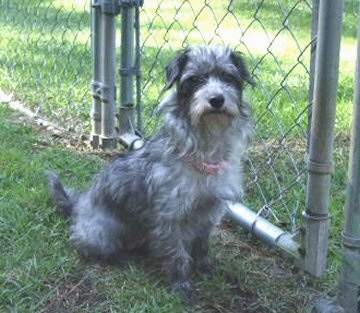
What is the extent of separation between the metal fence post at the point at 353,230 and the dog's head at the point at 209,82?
20.7 inches

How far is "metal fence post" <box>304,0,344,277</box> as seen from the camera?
8.48 ft

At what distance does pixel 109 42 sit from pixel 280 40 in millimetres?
3461

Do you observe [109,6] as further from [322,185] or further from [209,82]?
[322,185]

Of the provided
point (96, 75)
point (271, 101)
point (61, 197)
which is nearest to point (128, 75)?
point (96, 75)

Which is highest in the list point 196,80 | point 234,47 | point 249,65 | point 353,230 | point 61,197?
point 196,80

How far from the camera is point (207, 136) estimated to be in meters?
3.01

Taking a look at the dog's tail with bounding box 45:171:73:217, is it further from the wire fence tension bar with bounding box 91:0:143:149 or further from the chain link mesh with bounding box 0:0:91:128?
the chain link mesh with bounding box 0:0:91:128

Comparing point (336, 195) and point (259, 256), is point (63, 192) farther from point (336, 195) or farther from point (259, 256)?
point (336, 195)

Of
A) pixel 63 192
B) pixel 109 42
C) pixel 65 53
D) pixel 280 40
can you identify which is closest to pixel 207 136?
pixel 63 192

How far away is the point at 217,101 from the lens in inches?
110

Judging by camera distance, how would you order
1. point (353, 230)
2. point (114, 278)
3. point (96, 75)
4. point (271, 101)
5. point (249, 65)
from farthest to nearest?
point (249, 65) < point (96, 75) < point (271, 101) < point (114, 278) < point (353, 230)

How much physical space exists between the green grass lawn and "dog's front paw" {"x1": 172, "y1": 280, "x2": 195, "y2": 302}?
0.11 feet

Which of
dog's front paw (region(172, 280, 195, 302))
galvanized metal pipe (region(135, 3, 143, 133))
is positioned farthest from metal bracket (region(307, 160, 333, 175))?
galvanized metal pipe (region(135, 3, 143, 133))

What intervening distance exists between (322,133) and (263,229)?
0.76 metres
